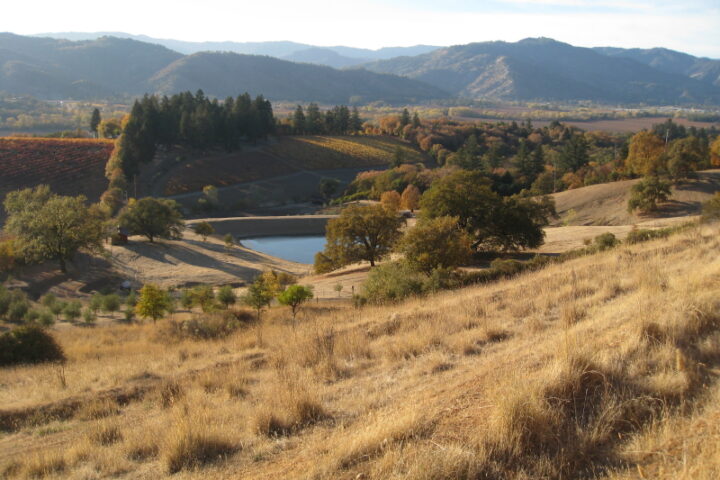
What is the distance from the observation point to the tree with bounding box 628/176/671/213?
5162 cm

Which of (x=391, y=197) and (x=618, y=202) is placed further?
(x=391, y=197)

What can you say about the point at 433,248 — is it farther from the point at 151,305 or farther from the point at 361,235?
the point at 151,305

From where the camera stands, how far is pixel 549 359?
6402 millimetres

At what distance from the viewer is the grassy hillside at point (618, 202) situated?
172 ft

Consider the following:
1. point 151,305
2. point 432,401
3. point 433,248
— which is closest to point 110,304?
point 151,305

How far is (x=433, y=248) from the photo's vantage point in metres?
27.0

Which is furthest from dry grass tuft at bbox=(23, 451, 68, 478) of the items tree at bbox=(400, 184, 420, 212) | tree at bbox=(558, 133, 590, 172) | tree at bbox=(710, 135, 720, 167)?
tree at bbox=(558, 133, 590, 172)

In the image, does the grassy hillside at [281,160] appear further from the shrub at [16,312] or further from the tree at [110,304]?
the shrub at [16,312]

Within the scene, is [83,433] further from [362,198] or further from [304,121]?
[304,121]

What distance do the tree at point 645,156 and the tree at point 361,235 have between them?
41.9m

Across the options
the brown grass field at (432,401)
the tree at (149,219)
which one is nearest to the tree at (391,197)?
the tree at (149,219)

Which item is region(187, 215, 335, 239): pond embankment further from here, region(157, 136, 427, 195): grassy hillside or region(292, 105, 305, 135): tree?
region(292, 105, 305, 135): tree

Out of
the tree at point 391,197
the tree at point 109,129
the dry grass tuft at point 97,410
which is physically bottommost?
the tree at point 391,197

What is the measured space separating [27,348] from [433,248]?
17.9m
